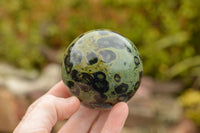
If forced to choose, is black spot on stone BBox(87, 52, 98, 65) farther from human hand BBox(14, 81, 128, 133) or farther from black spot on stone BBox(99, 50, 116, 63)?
human hand BBox(14, 81, 128, 133)

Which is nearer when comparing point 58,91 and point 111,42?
point 111,42

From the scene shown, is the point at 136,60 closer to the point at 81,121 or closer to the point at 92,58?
the point at 92,58

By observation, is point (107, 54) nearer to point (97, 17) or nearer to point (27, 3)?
point (97, 17)

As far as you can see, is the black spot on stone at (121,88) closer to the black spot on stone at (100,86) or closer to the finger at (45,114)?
the black spot on stone at (100,86)

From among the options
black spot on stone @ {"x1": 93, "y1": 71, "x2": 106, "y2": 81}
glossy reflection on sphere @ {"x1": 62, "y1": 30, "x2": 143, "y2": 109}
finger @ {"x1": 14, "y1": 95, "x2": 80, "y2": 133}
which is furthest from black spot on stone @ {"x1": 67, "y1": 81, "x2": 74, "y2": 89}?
black spot on stone @ {"x1": 93, "y1": 71, "x2": 106, "y2": 81}

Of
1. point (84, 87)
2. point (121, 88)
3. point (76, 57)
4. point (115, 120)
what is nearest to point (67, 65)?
point (76, 57)

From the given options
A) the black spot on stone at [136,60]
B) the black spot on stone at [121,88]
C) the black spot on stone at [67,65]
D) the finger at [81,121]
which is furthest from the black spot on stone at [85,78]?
the finger at [81,121]
